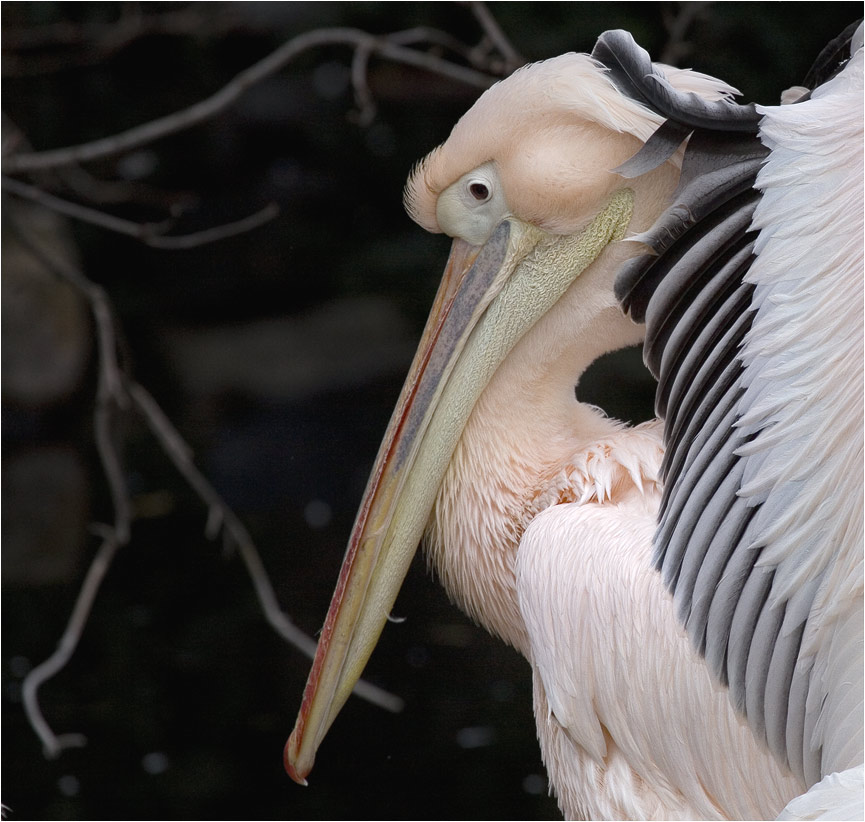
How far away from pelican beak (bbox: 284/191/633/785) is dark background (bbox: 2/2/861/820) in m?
1.16

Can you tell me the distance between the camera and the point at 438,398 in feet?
6.31

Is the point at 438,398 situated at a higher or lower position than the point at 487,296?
lower

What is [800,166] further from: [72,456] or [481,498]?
[72,456]

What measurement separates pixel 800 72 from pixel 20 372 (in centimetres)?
313

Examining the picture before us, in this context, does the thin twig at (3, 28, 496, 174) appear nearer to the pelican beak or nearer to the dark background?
the dark background

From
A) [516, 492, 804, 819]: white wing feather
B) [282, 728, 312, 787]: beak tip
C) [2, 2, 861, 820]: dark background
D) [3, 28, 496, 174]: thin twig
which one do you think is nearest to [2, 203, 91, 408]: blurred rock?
[2, 2, 861, 820]: dark background

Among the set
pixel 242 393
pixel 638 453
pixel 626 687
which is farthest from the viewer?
pixel 242 393

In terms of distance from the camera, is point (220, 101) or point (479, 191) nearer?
point (479, 191)

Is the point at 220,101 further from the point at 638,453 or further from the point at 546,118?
the point at 638,453

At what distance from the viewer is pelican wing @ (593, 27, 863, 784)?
4.56ft

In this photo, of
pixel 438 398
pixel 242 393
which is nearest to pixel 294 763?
pixel 438 398

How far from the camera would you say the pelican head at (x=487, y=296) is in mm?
1837

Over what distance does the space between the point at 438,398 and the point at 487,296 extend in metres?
0.17

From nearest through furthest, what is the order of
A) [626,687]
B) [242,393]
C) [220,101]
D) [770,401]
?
[770,401]
[626,687]
[220,101]
[242,393]
